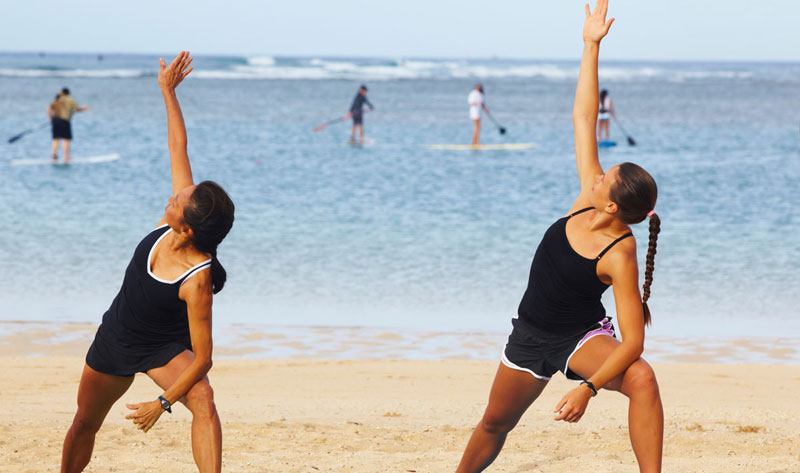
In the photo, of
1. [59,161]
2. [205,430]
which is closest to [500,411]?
[205,430]

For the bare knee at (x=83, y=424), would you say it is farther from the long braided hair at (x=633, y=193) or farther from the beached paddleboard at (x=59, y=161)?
the beached paddleboard at (x=59, y=161)

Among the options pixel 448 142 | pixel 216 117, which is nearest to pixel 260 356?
pixel 448 142

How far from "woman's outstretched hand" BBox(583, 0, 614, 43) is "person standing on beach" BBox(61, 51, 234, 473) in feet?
5.56

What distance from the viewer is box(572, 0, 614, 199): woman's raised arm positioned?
3.92 meters

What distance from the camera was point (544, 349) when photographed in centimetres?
375

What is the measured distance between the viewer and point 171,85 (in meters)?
4.25

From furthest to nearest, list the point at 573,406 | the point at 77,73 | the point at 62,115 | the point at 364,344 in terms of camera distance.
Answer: the point at 77,73 → the point at 62,115 → the point at 364,344 → the point at 573,406

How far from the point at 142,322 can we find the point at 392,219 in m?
11.1

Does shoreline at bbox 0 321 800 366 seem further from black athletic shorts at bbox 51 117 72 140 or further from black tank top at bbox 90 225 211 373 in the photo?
black athletic shorts at bbox 51 117 72 140

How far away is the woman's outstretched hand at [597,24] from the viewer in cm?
416

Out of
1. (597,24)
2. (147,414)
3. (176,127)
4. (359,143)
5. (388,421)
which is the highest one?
(597,24)

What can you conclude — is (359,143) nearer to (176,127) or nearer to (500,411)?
(176,127)

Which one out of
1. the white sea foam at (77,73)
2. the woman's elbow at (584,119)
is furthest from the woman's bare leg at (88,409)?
the white sea foam at (77,73)

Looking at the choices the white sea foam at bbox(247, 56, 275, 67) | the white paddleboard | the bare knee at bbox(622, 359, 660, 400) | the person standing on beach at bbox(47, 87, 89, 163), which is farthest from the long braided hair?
the white sea foam at bbox(247, 56, 275, 67)
